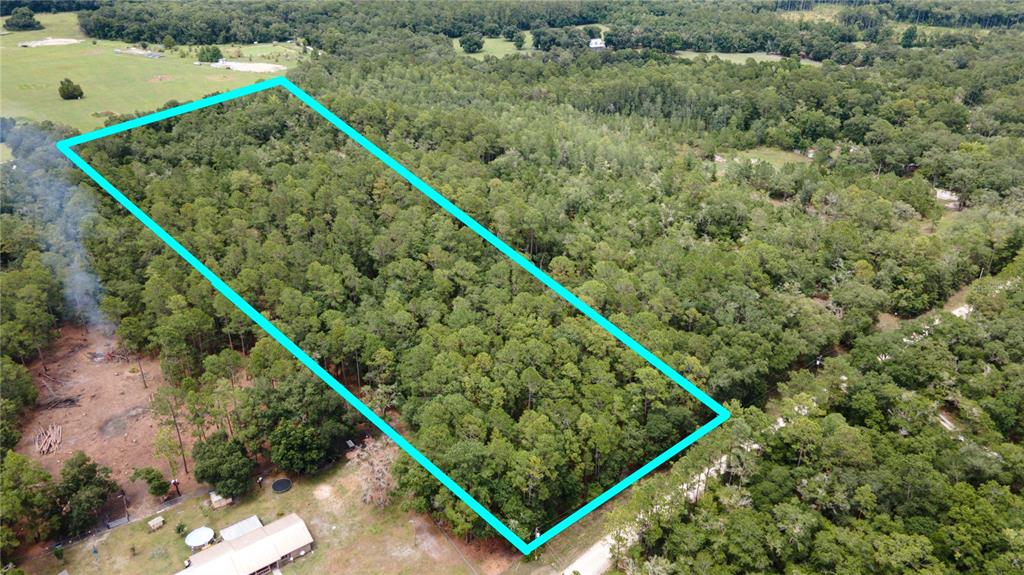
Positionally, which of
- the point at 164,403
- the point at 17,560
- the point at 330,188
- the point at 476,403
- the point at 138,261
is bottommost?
the point at 17,560

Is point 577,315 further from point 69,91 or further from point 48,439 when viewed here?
point 69,91

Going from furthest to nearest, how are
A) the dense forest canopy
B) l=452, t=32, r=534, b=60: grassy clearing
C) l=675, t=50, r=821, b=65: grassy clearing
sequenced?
l=675, t=50, r=821, b=65: grassy clearing, l=452, t=32, r=534, b=60: grassy clearing, the dense forest canopy

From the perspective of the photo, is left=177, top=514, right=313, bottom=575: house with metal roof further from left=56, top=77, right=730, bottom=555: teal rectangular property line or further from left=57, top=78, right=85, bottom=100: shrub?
left=57, top=78, right=85, bottom=100: shrub

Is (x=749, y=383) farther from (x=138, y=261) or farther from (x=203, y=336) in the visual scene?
(x=138, y=261)

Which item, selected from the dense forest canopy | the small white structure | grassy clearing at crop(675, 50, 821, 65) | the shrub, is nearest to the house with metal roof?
the small white structure

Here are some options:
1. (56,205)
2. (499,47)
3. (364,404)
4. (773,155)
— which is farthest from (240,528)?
(499,47)

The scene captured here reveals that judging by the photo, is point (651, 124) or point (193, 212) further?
point (651, 124)

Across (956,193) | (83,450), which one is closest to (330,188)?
(83,450)
